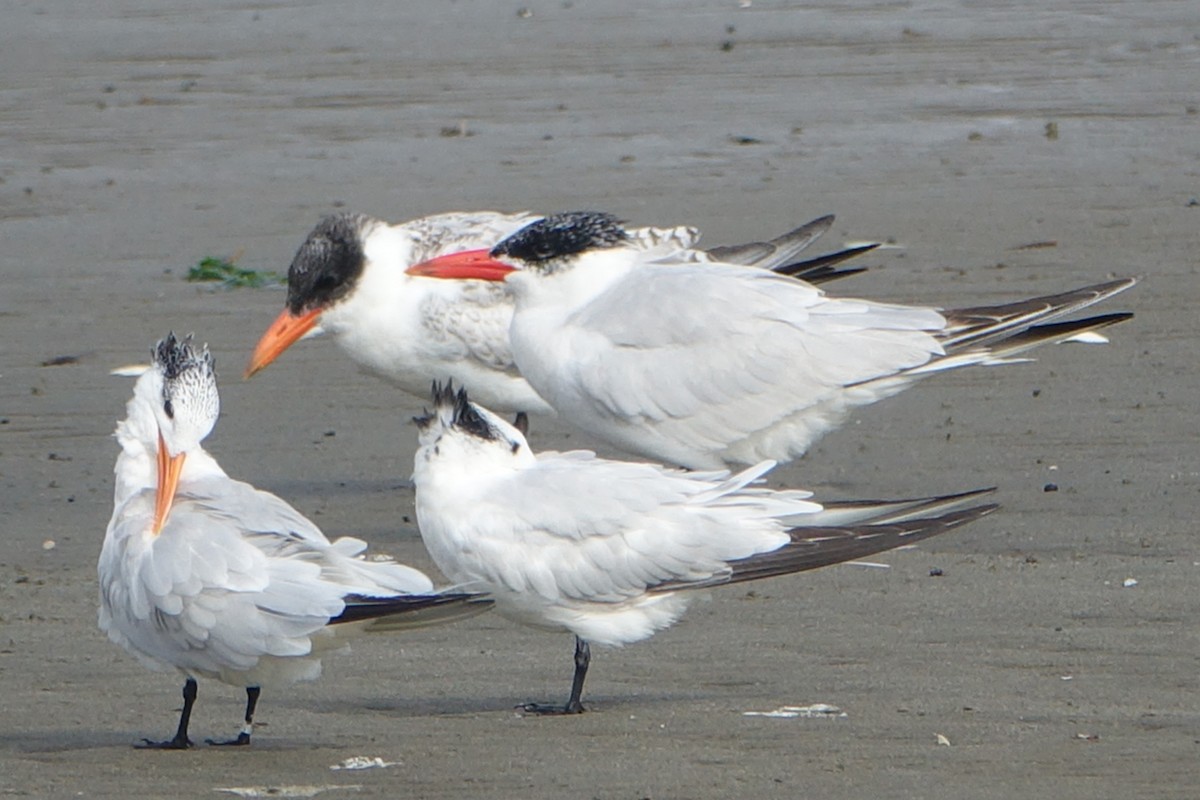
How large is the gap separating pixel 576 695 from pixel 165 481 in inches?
39.5

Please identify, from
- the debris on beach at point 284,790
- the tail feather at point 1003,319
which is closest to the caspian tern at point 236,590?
the debris on beach at point 284,790

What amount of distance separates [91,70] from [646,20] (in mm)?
3676

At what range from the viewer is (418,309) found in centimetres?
737

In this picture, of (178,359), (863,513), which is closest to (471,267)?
(178,359)

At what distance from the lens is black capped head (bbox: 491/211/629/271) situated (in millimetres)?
6387

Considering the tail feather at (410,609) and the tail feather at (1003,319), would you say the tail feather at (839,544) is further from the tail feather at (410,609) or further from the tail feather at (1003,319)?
the tail feather at (1003,319)

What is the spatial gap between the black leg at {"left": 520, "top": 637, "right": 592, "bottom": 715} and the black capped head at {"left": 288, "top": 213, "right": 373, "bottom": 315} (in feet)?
9.60

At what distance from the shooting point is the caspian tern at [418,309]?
725 centimetres

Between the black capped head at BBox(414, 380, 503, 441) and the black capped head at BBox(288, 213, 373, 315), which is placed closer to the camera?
the black capped head at BBox(414, 380, 503, 441)

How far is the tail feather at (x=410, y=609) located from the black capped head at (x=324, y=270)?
3.37 m

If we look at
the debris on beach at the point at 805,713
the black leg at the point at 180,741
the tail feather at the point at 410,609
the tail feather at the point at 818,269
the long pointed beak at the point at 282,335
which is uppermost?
the tail feather at the point at 818,269

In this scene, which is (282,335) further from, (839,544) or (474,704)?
(839,544)

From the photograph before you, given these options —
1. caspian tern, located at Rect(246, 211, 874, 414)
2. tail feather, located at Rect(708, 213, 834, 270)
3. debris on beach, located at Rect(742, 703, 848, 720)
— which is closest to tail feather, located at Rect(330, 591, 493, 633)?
debris on beach, located at Rect(742, 703, 848, 720)

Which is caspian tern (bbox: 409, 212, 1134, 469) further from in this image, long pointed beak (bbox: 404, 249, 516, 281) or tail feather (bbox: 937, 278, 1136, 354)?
long pointed beak (bbox: 404, 249, 516, 281)
